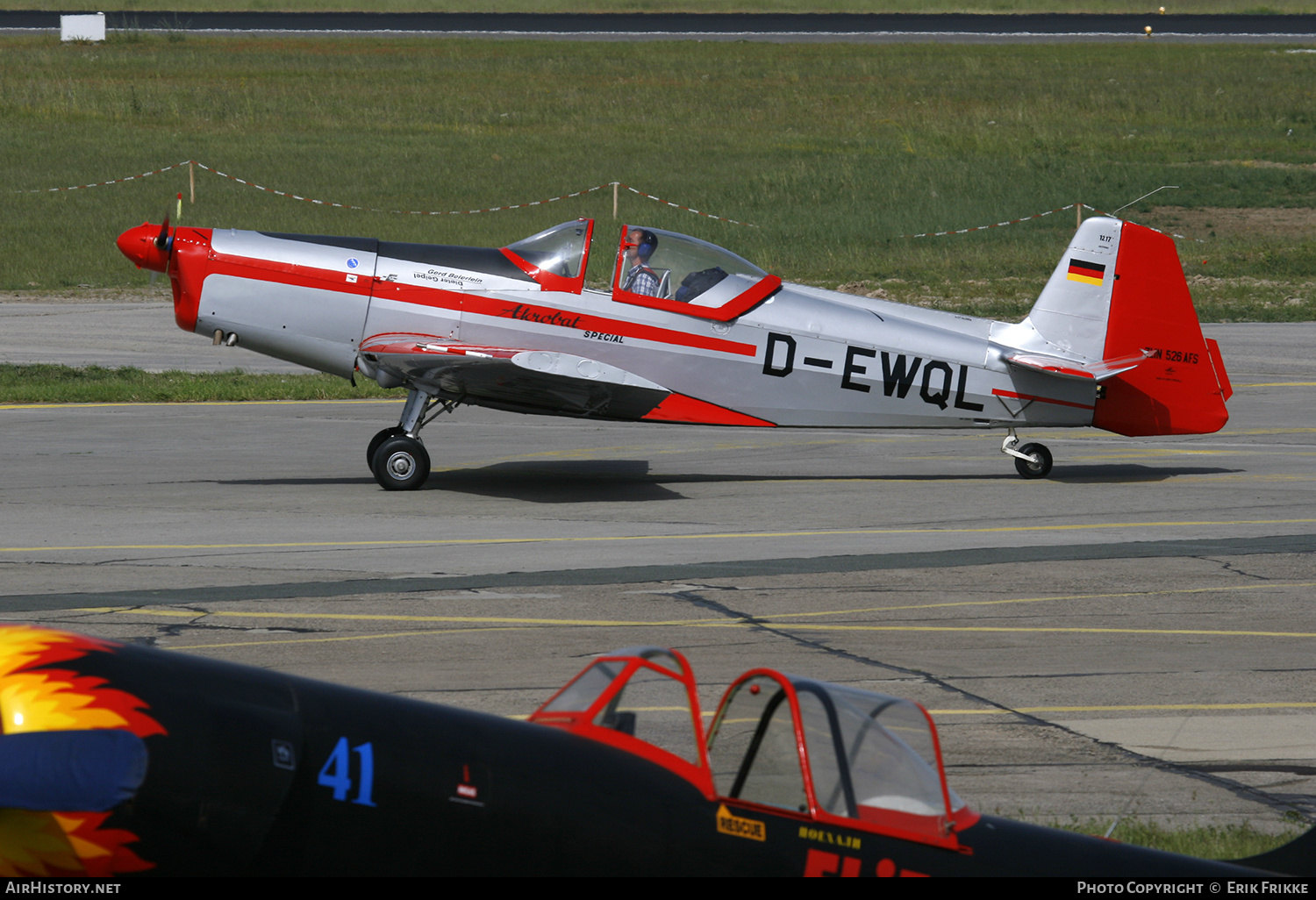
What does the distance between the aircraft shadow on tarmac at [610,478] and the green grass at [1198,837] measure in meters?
7.81

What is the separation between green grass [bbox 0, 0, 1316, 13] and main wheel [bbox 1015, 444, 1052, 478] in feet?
240

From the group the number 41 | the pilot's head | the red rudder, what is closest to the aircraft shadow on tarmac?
the red rudder

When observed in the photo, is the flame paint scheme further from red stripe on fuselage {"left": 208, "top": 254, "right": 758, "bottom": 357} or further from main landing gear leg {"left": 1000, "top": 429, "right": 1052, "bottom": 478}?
main landing gear leg {"left": 1000, "top": 429, "right": 1052, "bottom": 478}

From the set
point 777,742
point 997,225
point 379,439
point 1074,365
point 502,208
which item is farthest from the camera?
point 997,225

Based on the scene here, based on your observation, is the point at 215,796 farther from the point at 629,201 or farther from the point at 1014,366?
the point at 629,201

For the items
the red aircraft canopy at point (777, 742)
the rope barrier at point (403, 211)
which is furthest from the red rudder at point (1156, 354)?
the rope barrier at point (403, 211)

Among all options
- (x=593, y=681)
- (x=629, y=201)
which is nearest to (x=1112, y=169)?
(x=629, y=201)

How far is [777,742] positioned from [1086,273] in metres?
11.5

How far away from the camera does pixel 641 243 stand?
43.2 ft

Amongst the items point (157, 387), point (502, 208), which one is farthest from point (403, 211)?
point (157, 387)

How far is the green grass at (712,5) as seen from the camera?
3250 inches

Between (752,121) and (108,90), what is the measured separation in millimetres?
20954

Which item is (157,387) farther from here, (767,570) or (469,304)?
(767,570)

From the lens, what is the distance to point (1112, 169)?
35.8m
